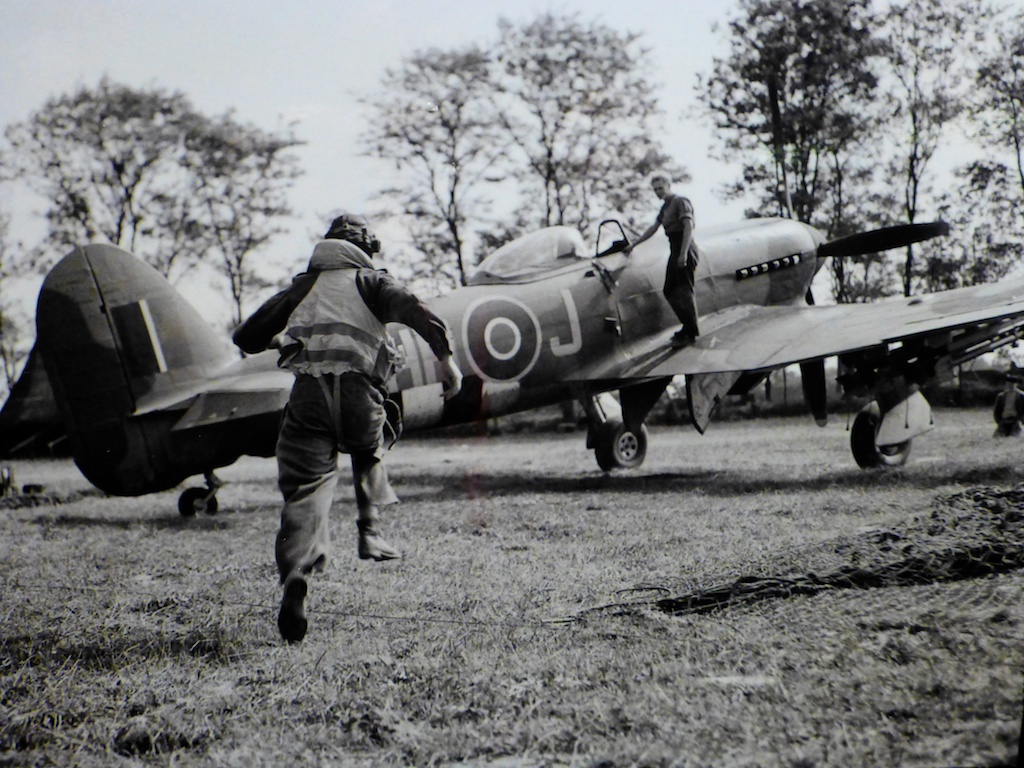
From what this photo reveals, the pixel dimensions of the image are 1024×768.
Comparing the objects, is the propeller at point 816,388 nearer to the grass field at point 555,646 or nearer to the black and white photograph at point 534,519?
the black and white photograph at point 534,519

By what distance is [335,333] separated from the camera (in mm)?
4008

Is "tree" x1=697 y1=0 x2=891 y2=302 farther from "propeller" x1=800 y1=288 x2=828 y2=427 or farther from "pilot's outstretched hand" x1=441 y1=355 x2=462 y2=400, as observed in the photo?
"pilot's outstretched hand" x1=441 y1=355 x2=462 y2=400

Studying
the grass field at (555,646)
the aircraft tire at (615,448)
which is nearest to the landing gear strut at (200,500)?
the grass field at (555,646)

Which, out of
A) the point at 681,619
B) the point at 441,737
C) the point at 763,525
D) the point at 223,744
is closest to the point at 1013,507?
the point at 763,525

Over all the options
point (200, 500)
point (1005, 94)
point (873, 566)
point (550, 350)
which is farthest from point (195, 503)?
point (1005, 94)

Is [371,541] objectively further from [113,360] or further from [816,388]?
[816,388]

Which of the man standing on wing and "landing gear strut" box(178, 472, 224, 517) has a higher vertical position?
the man standing on wing

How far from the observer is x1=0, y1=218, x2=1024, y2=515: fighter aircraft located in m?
8.02

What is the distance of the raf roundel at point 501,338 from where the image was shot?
938 centimetres

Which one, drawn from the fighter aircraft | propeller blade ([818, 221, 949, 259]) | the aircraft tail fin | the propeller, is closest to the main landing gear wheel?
the fighter aircraft

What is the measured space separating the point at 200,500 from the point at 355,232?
234 inches

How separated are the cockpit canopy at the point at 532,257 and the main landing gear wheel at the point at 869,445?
3508mm

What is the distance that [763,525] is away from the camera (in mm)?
6207

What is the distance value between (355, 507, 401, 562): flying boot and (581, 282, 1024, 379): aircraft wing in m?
6.06
